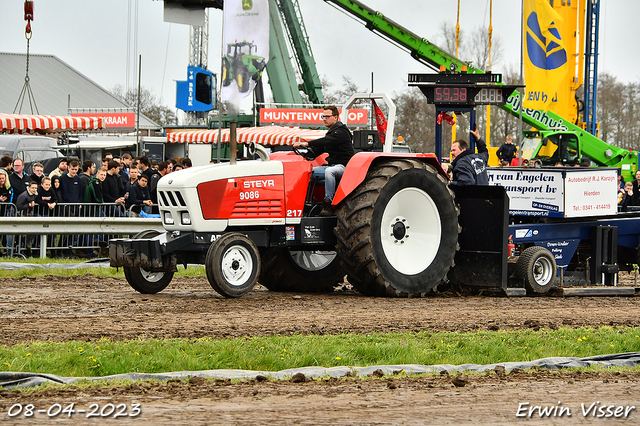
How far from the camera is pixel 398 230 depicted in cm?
1044

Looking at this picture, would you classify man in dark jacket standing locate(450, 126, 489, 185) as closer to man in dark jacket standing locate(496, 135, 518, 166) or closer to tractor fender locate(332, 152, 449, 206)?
tractor fender locate(332, 152, 449, 206)

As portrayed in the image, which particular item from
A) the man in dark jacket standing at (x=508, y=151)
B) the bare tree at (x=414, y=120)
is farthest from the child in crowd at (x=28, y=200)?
the bare tree at (x=414, y=120)

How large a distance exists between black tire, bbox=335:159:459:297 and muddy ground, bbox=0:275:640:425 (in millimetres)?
312

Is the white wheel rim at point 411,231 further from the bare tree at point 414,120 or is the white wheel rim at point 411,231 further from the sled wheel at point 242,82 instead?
the bare tree at point 414,120

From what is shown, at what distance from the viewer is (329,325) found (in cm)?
799

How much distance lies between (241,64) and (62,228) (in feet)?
48.5

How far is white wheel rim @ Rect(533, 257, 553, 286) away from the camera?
11.2 meters

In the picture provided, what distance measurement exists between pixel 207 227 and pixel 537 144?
2027 centimetres

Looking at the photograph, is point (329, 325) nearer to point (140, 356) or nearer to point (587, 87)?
point (140, 356)

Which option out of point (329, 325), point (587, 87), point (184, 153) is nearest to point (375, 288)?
point (329, 325)

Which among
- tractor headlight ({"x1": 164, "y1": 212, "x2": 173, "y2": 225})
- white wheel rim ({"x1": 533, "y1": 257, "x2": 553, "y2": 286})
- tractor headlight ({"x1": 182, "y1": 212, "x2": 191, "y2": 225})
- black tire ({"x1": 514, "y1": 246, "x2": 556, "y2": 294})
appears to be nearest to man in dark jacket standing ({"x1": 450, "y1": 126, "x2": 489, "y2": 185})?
black tire ({"x1": 514, "y1": 246, "x2": 556, "y2": 294})

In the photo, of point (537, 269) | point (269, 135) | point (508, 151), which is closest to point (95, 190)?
point (537, 269)

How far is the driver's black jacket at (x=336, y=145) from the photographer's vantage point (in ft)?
33.4

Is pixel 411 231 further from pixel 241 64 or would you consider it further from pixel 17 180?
pixel 241 64
